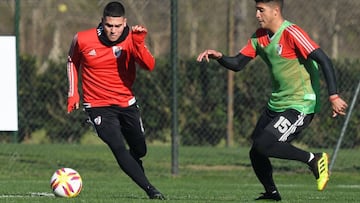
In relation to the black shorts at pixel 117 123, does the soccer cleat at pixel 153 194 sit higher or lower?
lower

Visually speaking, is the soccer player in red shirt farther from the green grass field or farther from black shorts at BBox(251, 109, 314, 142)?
black shorts at BBox(251, 109, 314, 142)

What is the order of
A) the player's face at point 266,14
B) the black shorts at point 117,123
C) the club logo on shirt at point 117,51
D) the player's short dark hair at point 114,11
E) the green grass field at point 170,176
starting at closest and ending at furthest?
the player's face at point 266,14 < the player's short dark hair at point 114,11 < the black shorts at point 117,123 < the club logo on shirt at point 117,51 < the green grass field at point 170,176

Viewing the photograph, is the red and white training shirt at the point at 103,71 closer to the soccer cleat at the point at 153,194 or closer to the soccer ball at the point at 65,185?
the soccer ball at the point at 65,185

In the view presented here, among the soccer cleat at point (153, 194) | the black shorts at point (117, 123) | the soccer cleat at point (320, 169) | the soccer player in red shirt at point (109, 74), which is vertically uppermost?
the soccer player in red shirt at point (109, 74)

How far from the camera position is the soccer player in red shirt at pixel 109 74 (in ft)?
34.1

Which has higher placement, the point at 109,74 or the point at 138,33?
the point at 138,33

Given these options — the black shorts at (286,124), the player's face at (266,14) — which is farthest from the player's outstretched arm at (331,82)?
the player's face at (266,14)

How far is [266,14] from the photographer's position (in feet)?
32.4

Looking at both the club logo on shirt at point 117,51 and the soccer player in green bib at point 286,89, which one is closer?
the soccer player in green bib at point 286,89

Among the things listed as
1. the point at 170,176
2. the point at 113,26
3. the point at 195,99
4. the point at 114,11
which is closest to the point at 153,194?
the point at 113,26

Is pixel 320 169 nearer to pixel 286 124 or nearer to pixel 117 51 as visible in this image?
pixel 286 124

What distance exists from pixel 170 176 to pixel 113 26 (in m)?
5.52

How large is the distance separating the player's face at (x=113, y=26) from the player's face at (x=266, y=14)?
1388 mm

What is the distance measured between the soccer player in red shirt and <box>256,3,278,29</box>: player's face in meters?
1.21
